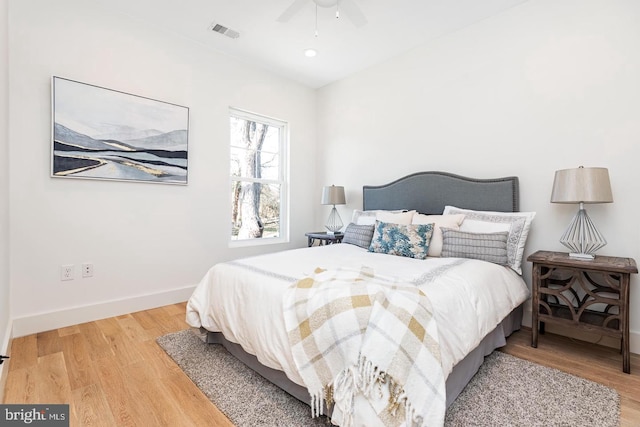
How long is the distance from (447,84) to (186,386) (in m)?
3.39

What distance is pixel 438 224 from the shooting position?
8.83ft

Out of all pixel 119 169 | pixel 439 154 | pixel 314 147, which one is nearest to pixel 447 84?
pixel 439 154

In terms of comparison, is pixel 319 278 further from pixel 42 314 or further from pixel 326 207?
pixel 326 207

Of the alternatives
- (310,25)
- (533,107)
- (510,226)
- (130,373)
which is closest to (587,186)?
(510,226)

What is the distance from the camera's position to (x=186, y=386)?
1.75 metres

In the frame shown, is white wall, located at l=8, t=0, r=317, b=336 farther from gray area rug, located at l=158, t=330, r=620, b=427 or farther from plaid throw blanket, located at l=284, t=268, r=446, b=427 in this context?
plaid throw blanket, located at l=284, t=268, r=446, b=427

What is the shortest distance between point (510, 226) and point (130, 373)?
286 centimetres

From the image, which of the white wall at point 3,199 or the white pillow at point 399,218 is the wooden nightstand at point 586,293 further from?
the white wall at point 3,199

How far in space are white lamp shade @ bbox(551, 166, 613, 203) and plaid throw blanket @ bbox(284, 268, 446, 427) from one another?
1.52 m

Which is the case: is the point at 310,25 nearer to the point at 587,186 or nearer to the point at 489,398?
the point at 587,186

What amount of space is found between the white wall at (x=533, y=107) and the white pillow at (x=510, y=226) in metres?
0.26

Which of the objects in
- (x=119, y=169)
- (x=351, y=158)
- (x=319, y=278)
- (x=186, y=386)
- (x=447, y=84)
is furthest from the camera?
(x=351, y=158)

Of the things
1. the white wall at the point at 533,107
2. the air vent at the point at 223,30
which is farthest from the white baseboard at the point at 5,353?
the white wall at the point at 533,107

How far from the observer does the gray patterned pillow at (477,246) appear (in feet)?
7.51
